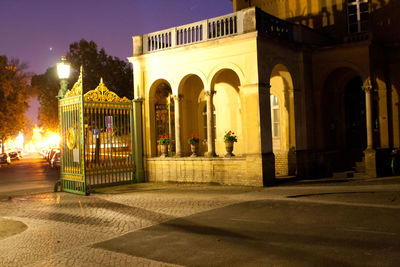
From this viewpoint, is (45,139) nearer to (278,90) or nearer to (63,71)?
(63,71)

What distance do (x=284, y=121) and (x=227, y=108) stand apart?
2.68 m

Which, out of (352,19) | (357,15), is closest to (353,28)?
(352,19)

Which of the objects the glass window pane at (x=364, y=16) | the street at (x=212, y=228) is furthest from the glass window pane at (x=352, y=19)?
the street at (x=212, y=228)

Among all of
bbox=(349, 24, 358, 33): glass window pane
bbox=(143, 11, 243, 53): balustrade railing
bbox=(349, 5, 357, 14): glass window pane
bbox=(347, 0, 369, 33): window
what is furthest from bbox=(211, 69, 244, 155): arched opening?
bbox=(349, 5, 357, 14): glass window pane

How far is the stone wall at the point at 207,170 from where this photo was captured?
14.3 meters

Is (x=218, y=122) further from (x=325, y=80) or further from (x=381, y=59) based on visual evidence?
(x=381, y=59)

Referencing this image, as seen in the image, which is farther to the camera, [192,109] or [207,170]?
[192,109]

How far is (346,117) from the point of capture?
18.7 meters

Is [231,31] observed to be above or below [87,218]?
above

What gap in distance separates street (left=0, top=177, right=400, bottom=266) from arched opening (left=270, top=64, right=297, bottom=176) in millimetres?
3473

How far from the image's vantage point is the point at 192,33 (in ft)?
52.5

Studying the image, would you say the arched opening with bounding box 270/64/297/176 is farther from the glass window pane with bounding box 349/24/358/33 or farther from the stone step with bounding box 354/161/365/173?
the glass window pane with bounding box 349/24/358/33

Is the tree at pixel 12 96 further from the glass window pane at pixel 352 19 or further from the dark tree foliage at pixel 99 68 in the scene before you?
the glass window pane at pixel 352 19

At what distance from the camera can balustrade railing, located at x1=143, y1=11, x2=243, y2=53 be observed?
14.9 m
